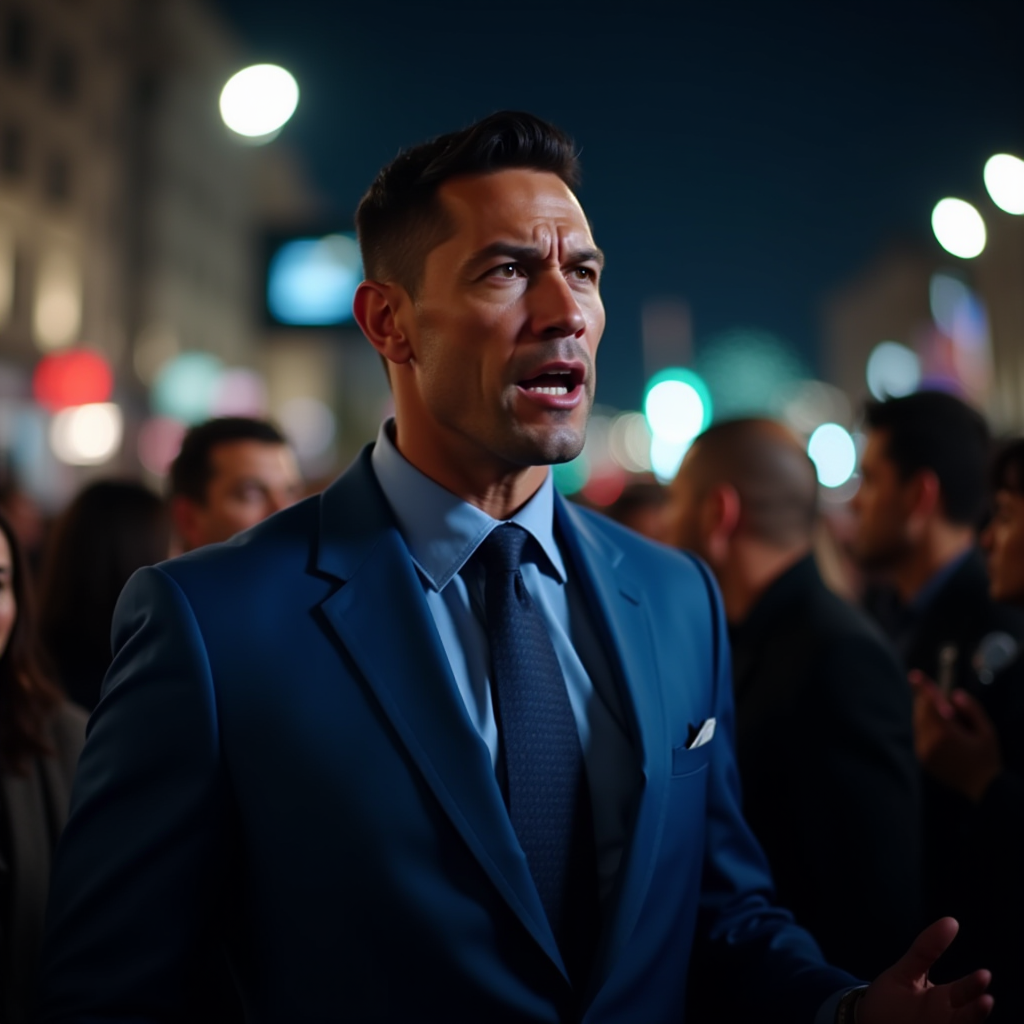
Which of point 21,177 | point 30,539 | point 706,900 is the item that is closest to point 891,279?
point 21,177

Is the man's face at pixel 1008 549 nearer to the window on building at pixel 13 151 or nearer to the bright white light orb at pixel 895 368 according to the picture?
the window on building at pixel 13 151

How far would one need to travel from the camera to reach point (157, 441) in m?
32.8

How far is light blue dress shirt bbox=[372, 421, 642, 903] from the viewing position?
2258 mm

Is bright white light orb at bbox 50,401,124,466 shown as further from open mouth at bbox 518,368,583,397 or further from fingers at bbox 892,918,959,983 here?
fingers at bbox 892,918,959,983

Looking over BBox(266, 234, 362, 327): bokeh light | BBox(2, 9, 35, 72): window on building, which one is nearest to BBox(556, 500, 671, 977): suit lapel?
BBox(266, 234, 362, 327): bokeh light

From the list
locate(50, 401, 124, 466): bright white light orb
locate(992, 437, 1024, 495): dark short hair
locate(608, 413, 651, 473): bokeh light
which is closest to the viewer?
locate(992, 437, 1024, 495): dark short hair

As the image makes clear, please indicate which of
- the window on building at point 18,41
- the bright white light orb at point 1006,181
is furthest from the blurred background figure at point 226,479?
the window on building at point 18,41

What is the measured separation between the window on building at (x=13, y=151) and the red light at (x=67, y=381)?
25.8 feet

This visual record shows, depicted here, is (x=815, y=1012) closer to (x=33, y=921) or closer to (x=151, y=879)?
(x=151, y=879)

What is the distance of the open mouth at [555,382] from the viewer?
7.63 feet

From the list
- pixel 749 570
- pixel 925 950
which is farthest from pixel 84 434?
pixel 925 950

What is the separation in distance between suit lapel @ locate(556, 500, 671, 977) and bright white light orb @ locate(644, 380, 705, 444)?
44.3 m

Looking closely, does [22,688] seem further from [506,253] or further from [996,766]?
[996,766]

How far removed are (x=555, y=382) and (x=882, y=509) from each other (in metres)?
3.17
